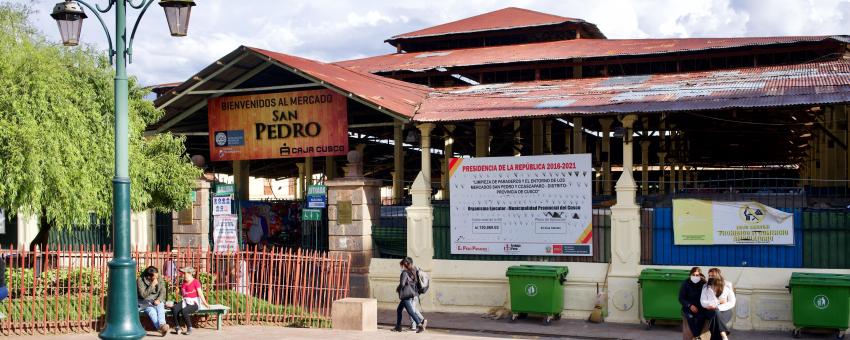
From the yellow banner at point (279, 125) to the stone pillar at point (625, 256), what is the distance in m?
6.47

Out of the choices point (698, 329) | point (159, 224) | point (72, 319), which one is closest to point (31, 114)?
Answer: point (72, 319)

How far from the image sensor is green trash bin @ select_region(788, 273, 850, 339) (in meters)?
14.9

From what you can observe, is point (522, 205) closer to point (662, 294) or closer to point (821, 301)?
point (662, 294)

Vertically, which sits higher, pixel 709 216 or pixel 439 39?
pixel 439 39

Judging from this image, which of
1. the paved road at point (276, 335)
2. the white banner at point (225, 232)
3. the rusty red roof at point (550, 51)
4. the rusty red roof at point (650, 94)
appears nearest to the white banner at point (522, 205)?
the rusty red roof at point (650, 94)

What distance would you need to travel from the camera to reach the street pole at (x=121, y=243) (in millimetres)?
10828

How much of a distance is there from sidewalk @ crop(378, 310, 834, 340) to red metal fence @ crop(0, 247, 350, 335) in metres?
1.86

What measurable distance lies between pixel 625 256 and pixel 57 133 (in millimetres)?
10457

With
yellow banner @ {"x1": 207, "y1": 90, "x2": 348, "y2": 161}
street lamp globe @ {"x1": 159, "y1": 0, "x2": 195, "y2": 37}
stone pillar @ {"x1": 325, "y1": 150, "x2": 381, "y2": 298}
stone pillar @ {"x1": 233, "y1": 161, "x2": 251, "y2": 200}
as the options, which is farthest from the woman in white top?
stone pillar @ {"x1": 233, "y1": 161, "x2": 251, "y2": 200}

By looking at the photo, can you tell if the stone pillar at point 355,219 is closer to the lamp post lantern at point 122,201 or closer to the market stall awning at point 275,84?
the market stall awning at point 275,84

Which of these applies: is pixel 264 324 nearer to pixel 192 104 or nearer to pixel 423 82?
pixel 192 104

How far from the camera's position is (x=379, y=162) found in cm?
3991

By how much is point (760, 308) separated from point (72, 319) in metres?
11.4

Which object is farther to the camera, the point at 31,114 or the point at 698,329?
the point at 31,114
